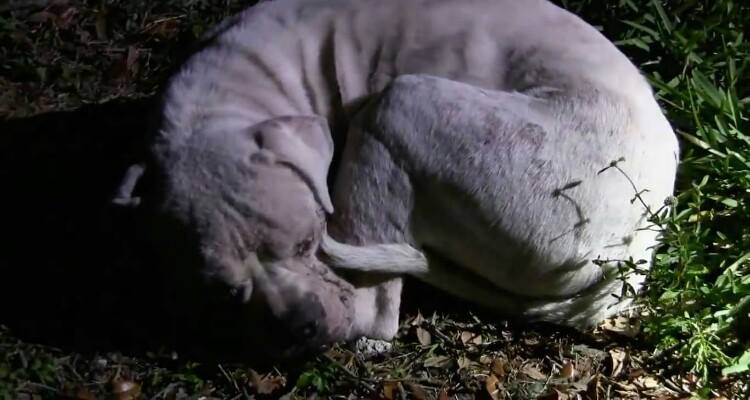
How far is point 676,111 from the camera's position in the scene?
3600 mm

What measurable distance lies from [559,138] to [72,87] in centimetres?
193

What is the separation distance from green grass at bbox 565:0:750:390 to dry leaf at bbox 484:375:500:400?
55 centimetres

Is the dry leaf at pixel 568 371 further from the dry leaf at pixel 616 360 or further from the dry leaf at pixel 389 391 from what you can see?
the dry leaf at pixel 389 391

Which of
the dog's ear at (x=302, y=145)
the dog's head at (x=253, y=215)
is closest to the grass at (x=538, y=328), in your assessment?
the dog's head at (x=253, y=215)

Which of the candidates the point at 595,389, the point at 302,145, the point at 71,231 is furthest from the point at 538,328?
the point at 71,231

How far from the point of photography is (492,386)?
303cm

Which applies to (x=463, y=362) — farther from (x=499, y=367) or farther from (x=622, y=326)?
(x=622, y=326)

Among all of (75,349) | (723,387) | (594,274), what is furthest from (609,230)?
(75,349)

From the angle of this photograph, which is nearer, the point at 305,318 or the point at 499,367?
the point at 305,318

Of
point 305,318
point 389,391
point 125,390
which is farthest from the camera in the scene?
point 389,391

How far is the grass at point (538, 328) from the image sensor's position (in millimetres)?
2910

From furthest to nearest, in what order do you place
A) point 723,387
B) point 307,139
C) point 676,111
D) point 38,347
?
1. point 676,111
2. point 723,387
3. point 38,347
4. point 307,139

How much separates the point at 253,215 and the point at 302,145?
0.79 ft

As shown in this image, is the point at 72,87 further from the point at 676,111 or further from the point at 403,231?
the point at 676,111
